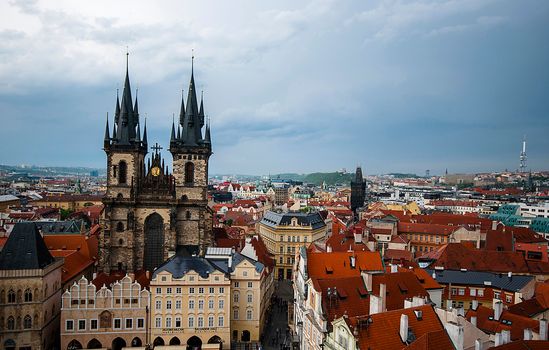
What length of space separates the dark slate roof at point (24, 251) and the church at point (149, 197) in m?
19.1

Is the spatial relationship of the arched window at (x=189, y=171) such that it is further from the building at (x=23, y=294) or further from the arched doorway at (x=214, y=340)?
the arched doorway at (x=214, y=340)

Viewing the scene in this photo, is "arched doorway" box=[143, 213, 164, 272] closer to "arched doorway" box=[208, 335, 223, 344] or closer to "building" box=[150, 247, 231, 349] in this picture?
"building" box=[150, 247, 231, 349]

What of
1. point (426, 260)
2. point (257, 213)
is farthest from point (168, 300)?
point (257, 213)

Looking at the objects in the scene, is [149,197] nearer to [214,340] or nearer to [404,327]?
[214,340]

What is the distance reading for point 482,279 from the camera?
6081 centimetres

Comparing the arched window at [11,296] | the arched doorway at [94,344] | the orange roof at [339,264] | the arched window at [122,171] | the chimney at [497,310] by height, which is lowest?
the arched doorway at [94,344]

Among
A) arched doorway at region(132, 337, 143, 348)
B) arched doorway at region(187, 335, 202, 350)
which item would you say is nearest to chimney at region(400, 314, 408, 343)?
arched doorway at region(187, 335, 202, 350)

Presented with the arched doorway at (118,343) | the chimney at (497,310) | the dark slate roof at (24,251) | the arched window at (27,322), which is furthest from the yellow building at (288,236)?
the chimney at (497,310)

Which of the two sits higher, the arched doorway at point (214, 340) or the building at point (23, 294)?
the building at point (23, 294)

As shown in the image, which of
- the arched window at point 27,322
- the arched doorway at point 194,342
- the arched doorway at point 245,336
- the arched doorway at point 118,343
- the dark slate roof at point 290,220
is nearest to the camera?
the arched window at point 27,322

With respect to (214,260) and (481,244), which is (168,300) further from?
(481,244)

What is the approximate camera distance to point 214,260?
65500 mm

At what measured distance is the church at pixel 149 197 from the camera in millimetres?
77875

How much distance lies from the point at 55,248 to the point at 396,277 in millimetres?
59064
